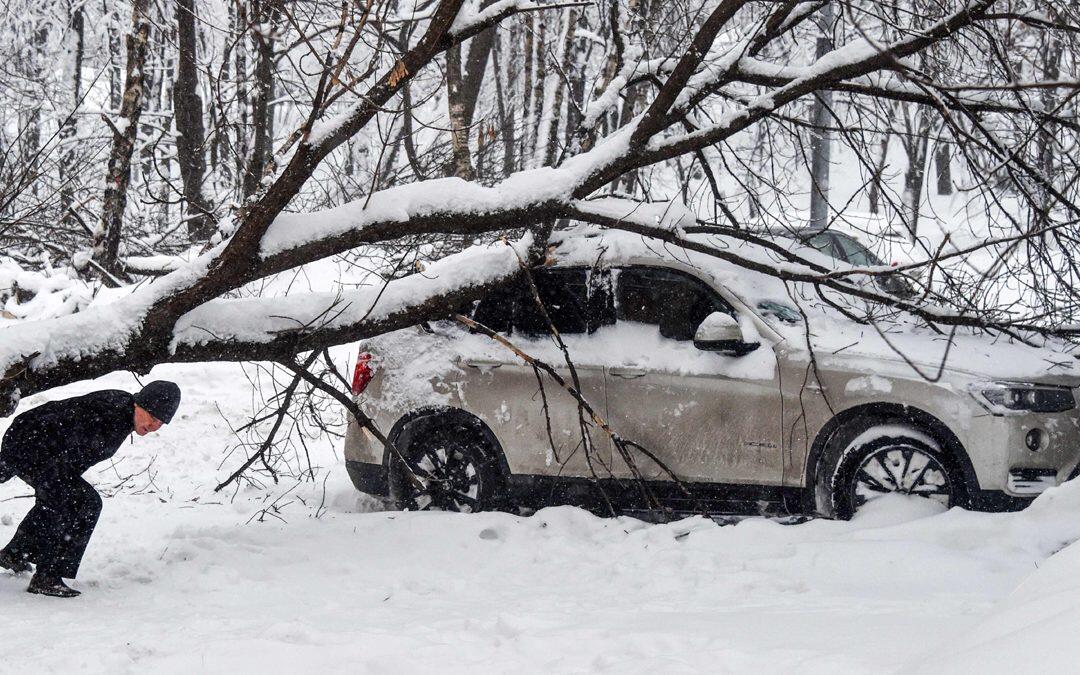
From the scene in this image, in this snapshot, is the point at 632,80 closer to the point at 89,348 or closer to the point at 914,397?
the point at 914,397

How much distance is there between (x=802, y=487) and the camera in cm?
546

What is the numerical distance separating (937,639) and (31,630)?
3.63 meters

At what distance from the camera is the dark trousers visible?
15.4 feet

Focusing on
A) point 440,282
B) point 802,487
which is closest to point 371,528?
point 440,282

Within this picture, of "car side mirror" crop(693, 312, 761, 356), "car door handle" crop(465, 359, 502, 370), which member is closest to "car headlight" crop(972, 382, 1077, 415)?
"car side mirror" crop(693, 312, 761, 356)

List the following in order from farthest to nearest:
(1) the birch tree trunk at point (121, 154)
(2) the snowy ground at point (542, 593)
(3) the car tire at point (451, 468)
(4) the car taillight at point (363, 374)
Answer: (1) the birch tree trunk at point (121, 154) < (4) the car taillight at point (363, 374) < (3) the car tire at point (451, 468) < (2) the snowy ground at point (542, 593)

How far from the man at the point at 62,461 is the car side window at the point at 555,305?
2.05 m

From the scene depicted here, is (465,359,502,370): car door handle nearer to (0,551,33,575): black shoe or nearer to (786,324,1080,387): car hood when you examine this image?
(786,324,1080,387): car hood

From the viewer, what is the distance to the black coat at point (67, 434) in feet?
15.4

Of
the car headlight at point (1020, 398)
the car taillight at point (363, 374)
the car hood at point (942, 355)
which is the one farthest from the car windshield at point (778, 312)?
the car taillight at point (363, 374)

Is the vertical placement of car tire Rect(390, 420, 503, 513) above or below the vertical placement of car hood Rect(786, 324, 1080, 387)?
below

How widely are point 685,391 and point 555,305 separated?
101cm

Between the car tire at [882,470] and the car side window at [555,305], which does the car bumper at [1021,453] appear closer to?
the car tire at [882,470]

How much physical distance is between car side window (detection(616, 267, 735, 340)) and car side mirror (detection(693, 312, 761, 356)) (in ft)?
0.68
